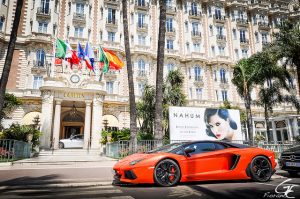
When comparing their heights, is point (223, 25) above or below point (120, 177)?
above

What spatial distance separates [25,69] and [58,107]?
9.48 metres

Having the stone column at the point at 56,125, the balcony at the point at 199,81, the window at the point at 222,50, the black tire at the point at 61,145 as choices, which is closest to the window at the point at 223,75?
the window at the point at 222,50

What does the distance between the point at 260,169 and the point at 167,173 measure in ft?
9.45

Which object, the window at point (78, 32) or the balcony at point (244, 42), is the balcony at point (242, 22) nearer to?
the balcony at point (244, 42)

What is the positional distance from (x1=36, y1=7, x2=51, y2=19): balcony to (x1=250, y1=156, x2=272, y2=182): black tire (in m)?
31.3

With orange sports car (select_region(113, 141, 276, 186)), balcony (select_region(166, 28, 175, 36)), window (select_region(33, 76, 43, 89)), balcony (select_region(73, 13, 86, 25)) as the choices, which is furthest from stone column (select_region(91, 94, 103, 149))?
orange sports car (select_region(113, 141, 276, 186))

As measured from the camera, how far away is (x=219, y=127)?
15.7 m

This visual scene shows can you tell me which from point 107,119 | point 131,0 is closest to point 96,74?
point 107,119

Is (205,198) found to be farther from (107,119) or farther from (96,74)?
(96,74)

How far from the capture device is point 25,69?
A: 28500mm

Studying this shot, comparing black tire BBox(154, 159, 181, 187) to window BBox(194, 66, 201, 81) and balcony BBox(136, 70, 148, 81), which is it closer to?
balcony BBox(136, 70, 148, 81)

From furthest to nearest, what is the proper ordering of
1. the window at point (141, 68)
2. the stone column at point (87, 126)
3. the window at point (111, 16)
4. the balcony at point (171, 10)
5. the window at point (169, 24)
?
the balcony at point (171, 10)
the window at point (169, 24)
the window at point (111, 16)
the window at point (141, 68)
the stone column at point (87, 126)

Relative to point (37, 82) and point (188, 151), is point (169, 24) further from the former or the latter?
point (188, 151)

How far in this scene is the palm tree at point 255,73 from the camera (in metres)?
23.1
